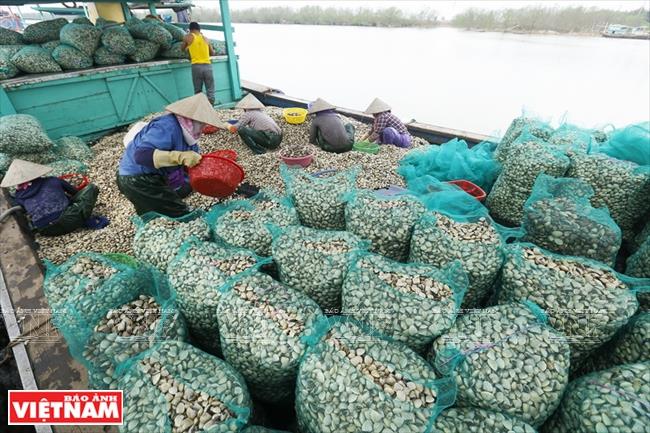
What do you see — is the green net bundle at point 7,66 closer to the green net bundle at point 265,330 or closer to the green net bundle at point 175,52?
the green net bundle at point 175,52

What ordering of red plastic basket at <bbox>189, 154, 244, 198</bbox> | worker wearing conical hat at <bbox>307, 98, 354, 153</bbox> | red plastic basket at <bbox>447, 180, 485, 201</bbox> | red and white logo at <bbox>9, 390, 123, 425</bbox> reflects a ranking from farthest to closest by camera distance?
worker wearing conical hat at <bbox>307, 98, 354, 153</bbox> → red plastic basket at <bbox>447, 180, 485, 201</bbox> → red plastic basket at <bbox>189, 154, 244, 198</bbox> → red and white logo at <bbox>9, 390, 123, 425</bbox>

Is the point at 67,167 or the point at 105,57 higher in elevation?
the point at 105,57

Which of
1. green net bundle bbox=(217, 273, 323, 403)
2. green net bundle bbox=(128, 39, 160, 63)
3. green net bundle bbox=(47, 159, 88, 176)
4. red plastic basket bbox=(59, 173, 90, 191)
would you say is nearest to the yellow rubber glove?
green net bundle bbox=(217, 273, 323, 403)

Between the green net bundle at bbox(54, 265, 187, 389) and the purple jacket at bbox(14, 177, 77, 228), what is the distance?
140cm

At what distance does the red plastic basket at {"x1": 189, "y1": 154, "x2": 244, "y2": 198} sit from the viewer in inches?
83.0

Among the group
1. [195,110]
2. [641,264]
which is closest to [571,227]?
[641,264]

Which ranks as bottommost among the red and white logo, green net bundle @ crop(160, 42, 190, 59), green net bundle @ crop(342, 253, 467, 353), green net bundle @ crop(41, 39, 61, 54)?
the red and white logo

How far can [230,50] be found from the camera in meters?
5.34

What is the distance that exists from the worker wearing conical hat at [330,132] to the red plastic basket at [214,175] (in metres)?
1.71

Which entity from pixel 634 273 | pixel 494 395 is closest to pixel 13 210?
pixel 494 395

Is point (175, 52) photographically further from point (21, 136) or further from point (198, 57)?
point (21, 136)

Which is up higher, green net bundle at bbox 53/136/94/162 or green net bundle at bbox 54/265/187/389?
green net bundle at bbox 54/265/187/389

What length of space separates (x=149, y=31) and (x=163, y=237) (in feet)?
14.0

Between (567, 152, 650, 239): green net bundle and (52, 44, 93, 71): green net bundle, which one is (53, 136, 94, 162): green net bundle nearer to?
(52, 44, 93, 71): green net bundle
